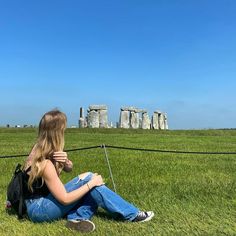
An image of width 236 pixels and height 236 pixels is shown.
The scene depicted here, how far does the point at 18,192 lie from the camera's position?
5.48 meters

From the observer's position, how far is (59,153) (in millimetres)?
5410

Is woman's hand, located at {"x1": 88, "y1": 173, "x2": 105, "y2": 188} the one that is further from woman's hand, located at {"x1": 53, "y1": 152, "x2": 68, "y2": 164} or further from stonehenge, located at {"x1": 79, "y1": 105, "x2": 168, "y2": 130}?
stonehenge, located at {"x1": 79, "y1": 105, "x2": 168, "y2": 130}

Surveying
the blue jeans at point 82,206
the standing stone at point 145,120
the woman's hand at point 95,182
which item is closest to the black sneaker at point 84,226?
the blue jeans at point 82,206

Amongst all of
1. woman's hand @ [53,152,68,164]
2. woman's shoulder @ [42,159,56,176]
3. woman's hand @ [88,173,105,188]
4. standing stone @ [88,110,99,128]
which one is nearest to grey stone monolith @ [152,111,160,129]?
standing stone @ [88,110,99,128]

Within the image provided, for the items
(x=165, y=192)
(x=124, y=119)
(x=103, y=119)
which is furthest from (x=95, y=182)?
(x=124, y=119)

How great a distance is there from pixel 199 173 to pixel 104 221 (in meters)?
4.44

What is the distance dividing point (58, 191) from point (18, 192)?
0.54 metres

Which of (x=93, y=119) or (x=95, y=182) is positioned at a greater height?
(x=93, y=119)

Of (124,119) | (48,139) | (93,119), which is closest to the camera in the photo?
(48,139)

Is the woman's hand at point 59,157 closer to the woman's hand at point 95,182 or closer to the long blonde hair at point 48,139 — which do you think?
the long blonde hair at point 48,139

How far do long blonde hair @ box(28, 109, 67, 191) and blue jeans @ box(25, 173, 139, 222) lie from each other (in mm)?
268

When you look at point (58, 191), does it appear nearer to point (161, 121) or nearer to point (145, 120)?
point (145, 120)

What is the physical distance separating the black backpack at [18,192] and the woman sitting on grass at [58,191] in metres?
0.08

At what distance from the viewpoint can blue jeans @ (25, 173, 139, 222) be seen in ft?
18.0
